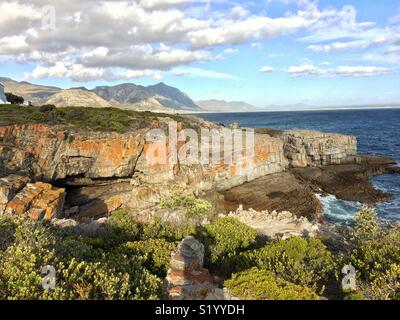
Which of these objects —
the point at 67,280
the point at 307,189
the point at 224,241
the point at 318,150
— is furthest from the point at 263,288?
the point at 318,150

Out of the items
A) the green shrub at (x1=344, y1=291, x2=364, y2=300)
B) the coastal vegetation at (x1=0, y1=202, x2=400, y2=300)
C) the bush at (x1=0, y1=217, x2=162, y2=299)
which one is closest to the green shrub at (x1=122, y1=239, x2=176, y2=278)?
the coastal vegetation at (x1=0, y1=202, x2=400, y2=300)

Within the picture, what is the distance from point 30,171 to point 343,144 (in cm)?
5872

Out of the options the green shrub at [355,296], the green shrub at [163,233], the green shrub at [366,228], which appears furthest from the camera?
the green shrub at [366,228]

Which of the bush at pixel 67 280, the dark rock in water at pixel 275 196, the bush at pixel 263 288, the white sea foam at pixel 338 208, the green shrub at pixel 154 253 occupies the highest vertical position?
the bush at pixel 67 280

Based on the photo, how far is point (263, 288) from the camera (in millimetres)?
11781

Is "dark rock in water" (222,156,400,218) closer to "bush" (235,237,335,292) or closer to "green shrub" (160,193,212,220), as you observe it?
"green shrub" (160,193,212,220)

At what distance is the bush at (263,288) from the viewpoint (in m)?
11.2

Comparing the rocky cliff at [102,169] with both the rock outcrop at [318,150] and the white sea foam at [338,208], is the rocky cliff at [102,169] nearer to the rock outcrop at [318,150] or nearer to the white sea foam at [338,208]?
the white sea foam at [338,208]

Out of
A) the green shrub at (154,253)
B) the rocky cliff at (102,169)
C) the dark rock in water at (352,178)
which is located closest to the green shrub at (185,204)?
the rocky cliff at (102,169)

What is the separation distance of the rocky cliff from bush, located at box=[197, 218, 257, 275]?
1881 cm

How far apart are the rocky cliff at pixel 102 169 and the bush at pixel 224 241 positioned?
18815 mm

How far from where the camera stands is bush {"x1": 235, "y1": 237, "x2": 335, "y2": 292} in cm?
1403

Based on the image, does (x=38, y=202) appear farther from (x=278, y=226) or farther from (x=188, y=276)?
(x=188, y=276)
